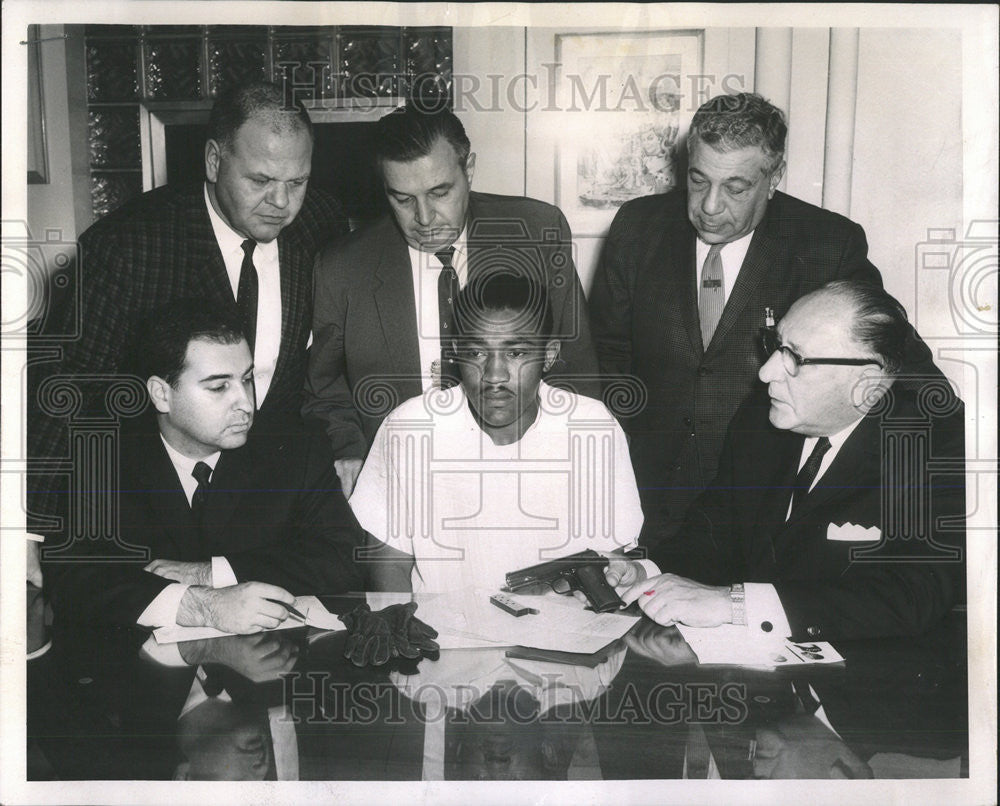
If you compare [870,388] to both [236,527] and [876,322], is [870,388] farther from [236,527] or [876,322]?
[236,527]

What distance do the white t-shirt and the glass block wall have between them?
605 mm

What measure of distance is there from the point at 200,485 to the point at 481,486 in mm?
534

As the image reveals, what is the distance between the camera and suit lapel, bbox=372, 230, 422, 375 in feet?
5.57

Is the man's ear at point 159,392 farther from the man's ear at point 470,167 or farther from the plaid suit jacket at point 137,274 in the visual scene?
the man's ear at point 470,167

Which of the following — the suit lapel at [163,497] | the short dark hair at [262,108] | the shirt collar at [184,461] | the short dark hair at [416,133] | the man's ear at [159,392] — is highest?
the short dark hair at [262,108]

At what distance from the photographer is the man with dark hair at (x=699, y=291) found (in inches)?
66.4

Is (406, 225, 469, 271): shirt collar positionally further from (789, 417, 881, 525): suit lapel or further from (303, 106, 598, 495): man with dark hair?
(789, 417, 881, 525): suit lapel

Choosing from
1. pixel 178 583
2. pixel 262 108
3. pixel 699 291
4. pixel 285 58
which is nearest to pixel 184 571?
pixel 178 583

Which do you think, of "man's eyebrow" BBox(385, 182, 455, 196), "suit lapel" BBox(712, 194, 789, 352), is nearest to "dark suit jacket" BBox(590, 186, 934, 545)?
"suit lapel" BBox(712, 194, 789, 352)

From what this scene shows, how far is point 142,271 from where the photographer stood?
1678mm

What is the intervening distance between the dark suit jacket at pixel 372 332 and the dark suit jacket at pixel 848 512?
1.10ft

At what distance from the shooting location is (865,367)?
1682 millimetres

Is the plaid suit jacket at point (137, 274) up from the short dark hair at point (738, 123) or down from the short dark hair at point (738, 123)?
down

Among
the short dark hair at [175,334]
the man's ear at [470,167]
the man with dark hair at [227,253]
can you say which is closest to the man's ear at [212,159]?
the man with dark hair at [227,253]
